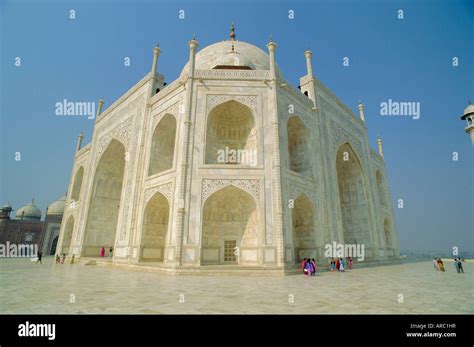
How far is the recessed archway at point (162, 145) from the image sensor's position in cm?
1671

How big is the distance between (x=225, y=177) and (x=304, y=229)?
6.42m

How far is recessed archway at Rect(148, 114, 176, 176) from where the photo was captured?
16.7 m

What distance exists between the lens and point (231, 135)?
1647 cm

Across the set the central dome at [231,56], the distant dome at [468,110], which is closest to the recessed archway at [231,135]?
the central dome at [231,56]

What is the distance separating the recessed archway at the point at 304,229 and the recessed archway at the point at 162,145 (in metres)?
8.96

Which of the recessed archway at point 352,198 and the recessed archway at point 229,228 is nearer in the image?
the recessed archway at point 229,228

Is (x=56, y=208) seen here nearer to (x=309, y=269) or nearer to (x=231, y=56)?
(x=231, y=56)

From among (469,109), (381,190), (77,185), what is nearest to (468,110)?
(469,109)

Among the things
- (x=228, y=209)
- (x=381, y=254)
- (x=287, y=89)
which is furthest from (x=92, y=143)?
(x=381, y=254)

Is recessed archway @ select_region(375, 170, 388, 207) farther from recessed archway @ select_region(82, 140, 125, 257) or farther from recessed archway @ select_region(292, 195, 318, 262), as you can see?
recessed archway @ select_region(82, 140, 125, 257)

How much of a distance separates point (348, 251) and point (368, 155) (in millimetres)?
9456

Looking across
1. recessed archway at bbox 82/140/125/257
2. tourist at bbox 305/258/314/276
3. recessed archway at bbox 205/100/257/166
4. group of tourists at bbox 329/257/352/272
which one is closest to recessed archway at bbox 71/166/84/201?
recessed archway at bbox 82/140/125/257

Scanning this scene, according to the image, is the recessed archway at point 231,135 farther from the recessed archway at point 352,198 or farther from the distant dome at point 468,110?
the distant dome at point 468,110
